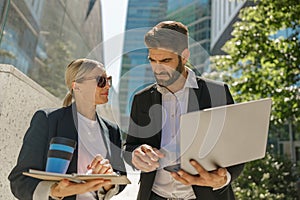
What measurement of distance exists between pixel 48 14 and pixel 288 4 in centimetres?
412

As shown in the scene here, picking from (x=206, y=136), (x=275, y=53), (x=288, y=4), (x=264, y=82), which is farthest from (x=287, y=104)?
(x=206, y=136)

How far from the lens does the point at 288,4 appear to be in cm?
514

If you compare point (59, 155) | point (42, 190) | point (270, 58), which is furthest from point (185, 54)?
point (270, 58)

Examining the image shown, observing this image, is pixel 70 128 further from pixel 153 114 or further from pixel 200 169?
pixel 200 169

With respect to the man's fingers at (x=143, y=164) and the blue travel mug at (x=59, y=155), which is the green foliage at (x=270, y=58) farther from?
the blue travel mug at (x=59, y=155)

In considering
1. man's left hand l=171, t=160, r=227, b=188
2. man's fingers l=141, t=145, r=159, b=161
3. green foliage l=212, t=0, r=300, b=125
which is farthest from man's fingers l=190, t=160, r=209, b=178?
green foliage l=212, t=0, r=300, b=125

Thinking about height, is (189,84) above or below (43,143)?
above

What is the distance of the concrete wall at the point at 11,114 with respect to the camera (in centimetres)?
181

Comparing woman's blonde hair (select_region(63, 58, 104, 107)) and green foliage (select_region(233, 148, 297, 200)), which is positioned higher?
woman's blonde hair (select_region(63, 58, 104, 107))

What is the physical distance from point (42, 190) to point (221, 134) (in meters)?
0.73

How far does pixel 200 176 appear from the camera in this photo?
3.73 ft

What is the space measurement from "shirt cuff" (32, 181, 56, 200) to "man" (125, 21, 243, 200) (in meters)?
0.40

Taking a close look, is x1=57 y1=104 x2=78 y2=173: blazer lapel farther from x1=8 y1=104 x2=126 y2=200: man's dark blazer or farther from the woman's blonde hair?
the woman's blonde hair

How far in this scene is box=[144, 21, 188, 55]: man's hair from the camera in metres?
1.47
